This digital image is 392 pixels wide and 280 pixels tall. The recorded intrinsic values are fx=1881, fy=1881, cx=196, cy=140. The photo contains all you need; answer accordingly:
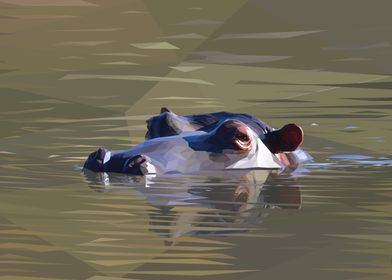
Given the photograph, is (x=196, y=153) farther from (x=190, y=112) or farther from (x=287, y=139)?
(x=190, y=112)

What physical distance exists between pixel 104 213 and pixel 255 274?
240 centimetres

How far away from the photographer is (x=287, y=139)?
12.5 metres

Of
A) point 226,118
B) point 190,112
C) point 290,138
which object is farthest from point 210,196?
point 190,112

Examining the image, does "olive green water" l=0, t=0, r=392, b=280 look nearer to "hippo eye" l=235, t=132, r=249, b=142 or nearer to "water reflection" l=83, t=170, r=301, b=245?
"water reflection" l=83, t=170, r=301, b=245

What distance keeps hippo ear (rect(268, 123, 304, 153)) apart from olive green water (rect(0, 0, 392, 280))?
0.24 metres

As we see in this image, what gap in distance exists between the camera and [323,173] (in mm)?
12562

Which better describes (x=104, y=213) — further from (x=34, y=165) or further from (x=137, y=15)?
(x=137, y=15)

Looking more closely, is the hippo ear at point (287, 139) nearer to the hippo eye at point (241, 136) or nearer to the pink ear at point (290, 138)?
the pink ear at point (290, 138)

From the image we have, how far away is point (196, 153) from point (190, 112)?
296 inches

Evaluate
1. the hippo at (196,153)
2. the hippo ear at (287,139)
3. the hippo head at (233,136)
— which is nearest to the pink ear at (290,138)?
the hippo ear at (287,139)

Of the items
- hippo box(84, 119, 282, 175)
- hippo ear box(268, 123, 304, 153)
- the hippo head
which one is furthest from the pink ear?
the hippo head

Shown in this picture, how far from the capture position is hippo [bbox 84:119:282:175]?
12.1 meters

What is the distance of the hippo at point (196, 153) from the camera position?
12055mm

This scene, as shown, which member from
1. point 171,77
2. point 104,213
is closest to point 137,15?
point 171,77
